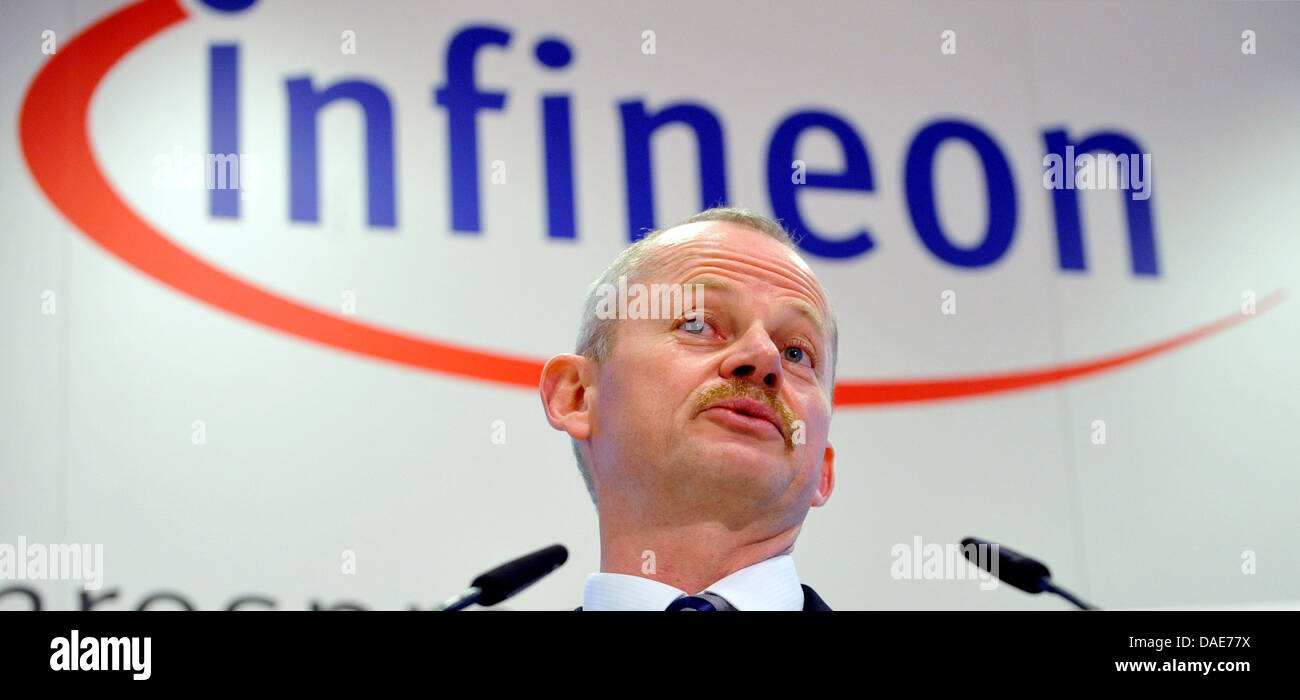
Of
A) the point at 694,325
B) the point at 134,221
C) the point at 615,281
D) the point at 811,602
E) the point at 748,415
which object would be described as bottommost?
the point at 811,602

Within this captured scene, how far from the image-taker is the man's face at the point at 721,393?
1.79 meters

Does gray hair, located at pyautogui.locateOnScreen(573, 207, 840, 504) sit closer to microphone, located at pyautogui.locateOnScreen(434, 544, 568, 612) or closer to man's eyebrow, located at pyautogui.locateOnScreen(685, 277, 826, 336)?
man's eyebrow, located at pyautogui.locateOnScreen(685, 277, 826, 336)

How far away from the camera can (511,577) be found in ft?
5.73

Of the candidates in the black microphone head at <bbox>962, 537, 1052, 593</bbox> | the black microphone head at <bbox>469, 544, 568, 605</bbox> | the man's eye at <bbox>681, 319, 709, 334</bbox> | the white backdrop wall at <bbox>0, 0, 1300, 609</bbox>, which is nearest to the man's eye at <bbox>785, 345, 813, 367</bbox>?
the man's eye at <bbox>681, 319, 709, 334</bbox>

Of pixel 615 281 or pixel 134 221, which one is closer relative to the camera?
pixel 615 281

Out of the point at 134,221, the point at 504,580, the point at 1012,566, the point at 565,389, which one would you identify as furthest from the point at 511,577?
the point at 134,221

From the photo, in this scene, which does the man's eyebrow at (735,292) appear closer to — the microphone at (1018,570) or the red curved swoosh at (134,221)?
the microphone at (1018,570)

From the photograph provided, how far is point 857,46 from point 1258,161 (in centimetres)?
158

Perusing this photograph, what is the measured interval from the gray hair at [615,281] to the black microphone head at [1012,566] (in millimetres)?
370

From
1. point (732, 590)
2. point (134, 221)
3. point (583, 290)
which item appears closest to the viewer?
point (732, 590)

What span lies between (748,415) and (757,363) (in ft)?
0.27

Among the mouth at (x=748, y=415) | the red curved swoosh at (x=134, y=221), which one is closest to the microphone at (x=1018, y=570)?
the mouth at (x=748, y=415)

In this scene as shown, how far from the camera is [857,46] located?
397cm

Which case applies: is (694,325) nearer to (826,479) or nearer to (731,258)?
(731,258)
